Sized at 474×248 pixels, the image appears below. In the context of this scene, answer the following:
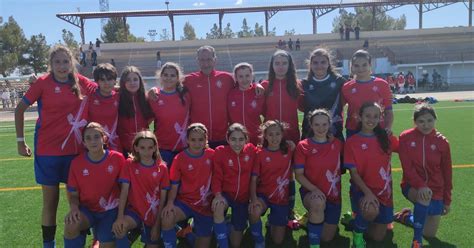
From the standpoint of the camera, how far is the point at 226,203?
3.56 metres

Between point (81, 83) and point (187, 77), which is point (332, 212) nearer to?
point (187, 77)

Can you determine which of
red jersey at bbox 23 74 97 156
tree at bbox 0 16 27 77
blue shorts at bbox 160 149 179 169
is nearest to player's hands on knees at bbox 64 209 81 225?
red jersey at bbox 23 74 97 156

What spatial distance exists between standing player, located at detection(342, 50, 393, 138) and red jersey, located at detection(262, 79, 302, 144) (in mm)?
527

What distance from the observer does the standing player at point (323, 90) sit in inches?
163

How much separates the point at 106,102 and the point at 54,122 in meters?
0.49

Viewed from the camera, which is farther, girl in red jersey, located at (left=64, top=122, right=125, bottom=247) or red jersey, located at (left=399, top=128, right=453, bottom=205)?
red jersey, located at (left=399, top=128, right=453, bottom=205)

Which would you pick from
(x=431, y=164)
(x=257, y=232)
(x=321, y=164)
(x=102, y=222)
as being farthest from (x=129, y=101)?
(x=431, y=164)

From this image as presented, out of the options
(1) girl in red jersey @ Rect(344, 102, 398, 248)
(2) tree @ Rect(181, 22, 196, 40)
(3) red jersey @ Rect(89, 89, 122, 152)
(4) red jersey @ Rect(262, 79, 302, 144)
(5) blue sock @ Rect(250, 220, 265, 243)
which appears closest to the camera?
(5) blue sock @ Rect(250, 220, 265, 243)

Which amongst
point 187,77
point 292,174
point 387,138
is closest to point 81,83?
point 187,77

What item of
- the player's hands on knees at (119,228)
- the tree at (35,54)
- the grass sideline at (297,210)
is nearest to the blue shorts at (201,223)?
the grass sideline at (297,210)

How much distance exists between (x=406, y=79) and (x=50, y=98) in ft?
83.8

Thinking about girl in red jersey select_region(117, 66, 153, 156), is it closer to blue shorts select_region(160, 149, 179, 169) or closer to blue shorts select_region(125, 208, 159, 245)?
blue shorts select_region(160, 149, 179, 169)

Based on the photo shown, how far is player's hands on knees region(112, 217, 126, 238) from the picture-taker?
10.8ft

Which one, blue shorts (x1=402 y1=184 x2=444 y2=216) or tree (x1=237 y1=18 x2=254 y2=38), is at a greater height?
tree (x1=237 y1=18 x2=254 y2=38)
